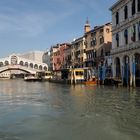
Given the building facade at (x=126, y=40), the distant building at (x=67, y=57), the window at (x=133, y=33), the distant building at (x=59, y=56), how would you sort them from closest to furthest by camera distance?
1. the building facade at (x=126, y=40)
2. the window at (x=133, y=33)
3. the distant building at (x=67, y=57)
4. the distant building at (x=59, y=56)

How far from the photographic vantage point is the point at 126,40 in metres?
31.8

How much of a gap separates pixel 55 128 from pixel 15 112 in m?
3.76

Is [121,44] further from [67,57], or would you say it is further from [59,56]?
[59,56]

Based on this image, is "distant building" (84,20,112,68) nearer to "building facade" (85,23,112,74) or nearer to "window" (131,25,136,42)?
"building facade" (85,23,112,74)

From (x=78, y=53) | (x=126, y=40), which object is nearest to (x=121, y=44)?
(x=126, y=40)

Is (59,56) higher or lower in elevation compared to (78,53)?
higher

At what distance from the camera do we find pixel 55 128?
9.93 m

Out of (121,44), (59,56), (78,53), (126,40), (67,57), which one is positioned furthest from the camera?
(59,56)

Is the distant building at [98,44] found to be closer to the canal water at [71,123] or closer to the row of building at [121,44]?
the row of building at [121,44]

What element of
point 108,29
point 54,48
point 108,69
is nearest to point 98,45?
point 108,29

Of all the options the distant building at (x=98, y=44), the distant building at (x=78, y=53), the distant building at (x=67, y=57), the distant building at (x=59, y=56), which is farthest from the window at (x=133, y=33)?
the distant building at (x=59, y=56)

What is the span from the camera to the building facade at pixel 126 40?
28672 mm

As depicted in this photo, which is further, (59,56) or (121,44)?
(59,56)

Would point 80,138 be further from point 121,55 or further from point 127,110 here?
point 121,55
